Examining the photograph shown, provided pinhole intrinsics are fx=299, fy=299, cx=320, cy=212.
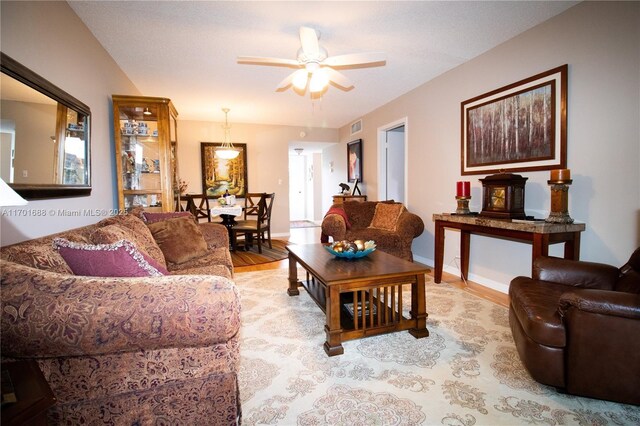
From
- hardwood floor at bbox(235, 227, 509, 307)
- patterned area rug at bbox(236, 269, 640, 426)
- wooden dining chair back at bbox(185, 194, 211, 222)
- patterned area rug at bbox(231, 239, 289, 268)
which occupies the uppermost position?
wooden dining chair back at bbox(185, 194, 211, 222)

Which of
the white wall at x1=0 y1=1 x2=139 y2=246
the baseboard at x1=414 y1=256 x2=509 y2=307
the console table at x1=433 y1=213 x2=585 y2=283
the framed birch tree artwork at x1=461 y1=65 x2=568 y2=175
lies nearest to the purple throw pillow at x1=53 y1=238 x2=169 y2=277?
the white wall at x1=0 y1=1 x2=139 y2=246

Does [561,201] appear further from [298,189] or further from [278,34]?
[298,189]

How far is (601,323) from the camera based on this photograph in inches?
54.1

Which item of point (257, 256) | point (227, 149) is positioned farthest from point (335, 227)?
point (227, 149)

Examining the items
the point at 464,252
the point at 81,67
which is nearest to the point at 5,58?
the point at 81,67

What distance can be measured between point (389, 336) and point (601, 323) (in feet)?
3.88

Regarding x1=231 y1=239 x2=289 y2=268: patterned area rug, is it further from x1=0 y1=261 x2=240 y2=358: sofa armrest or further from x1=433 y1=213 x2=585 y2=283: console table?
x1=0 y1=261 x2=240 y2=358: sofa armrest

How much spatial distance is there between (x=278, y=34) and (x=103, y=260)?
7.88 feet

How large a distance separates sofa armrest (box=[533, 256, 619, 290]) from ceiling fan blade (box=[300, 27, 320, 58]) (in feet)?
7.55

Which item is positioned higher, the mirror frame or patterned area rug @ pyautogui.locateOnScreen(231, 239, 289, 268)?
the mirror frame

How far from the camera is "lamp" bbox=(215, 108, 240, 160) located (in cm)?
578

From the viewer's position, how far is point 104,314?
92 cm

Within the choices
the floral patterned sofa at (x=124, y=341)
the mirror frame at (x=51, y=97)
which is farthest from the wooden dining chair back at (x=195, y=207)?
the floral patterned sofa at (x=124, y=341)

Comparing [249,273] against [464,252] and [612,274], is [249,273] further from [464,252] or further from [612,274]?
[612,274]
